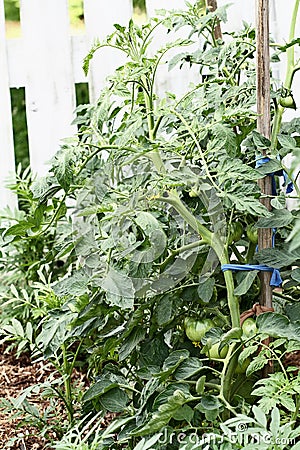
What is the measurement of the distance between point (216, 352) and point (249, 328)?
0.25 ft

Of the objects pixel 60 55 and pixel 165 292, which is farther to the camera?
pixel 60 55

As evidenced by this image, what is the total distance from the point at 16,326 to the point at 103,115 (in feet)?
2.13

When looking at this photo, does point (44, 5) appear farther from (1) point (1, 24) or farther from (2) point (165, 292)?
(2) point (165, 292)

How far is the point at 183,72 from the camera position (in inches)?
109

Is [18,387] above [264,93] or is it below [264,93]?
below

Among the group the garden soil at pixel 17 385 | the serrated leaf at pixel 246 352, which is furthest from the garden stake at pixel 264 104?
the garden soil at pixel 17 385

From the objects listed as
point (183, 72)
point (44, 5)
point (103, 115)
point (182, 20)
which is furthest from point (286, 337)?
point (44, 5)

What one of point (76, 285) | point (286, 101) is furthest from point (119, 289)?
point (286, 101)

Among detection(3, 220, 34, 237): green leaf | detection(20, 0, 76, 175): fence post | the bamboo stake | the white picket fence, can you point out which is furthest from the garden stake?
detection(20, 0, 76, 175): fence post

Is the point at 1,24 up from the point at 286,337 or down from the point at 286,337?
up

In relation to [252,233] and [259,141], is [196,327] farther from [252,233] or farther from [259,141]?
[259,141]

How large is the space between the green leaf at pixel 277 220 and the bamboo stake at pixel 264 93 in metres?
0.04

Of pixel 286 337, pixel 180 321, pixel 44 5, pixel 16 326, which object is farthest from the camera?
pixel 44 5

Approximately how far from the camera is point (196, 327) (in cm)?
137
